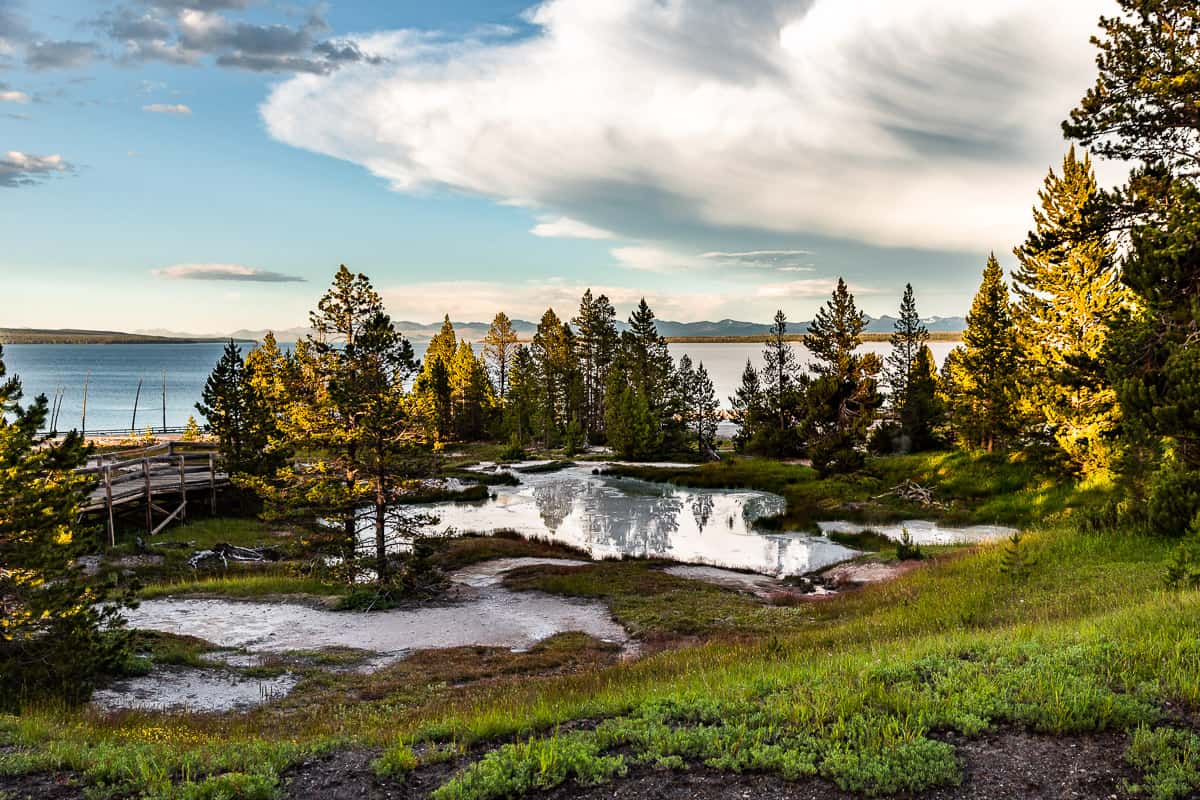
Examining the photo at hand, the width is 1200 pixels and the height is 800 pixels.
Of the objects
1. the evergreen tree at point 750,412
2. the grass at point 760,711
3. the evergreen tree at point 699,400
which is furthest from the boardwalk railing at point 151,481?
the evergreen tree at point 750,412

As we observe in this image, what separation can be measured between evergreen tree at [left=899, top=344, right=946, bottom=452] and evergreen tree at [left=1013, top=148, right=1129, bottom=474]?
29.8 metres

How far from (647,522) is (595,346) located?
1869 inches

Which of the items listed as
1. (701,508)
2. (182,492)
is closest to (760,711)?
(701,508)

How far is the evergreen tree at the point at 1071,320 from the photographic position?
3278 cm

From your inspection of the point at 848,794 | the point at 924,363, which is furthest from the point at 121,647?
the point at 924,363

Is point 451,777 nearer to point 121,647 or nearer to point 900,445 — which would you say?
point 121,647

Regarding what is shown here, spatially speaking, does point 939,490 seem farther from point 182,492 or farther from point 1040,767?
point 182,492

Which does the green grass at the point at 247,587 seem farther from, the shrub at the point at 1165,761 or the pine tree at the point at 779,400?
the pine tree at the point at 779,400

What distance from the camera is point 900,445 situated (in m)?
66.6

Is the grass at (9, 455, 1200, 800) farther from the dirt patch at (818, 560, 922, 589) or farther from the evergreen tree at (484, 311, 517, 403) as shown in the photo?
the evergreen tree at (484, 311, 517, 403)

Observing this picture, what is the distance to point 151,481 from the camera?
3806 cm

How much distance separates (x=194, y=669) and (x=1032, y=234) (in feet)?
99.4

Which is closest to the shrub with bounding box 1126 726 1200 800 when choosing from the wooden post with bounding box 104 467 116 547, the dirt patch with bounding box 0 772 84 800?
the dirt patch with bounding box 0 772 84 800

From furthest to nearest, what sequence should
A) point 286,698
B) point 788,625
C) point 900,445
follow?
point 900,445
point 788,625
point 286,698
